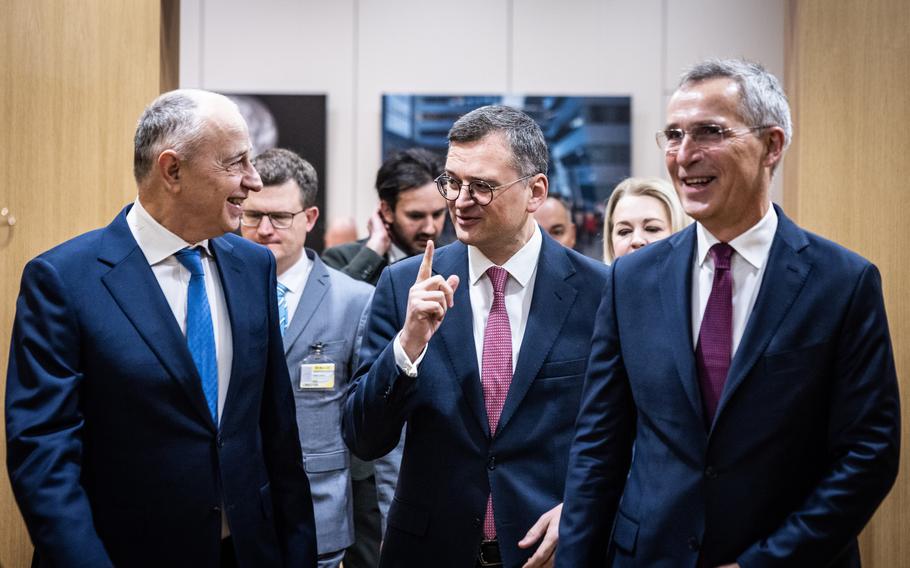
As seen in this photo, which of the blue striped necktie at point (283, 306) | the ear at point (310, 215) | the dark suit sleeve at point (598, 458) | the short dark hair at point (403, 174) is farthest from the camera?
the short dark hair at point (403, 174)

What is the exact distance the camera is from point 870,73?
380 centimetres

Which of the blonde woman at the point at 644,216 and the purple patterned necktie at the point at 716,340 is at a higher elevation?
the blonde woman at the point at 644,216

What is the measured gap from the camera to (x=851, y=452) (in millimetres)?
1837

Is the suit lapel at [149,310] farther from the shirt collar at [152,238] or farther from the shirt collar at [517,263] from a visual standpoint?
the shirt collar at [517,263]

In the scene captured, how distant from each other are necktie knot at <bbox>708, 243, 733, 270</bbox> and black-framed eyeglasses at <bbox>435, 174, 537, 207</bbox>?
24.3 inches

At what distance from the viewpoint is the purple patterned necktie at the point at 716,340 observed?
6.45 feet

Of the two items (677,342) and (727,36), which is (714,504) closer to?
(677,342)

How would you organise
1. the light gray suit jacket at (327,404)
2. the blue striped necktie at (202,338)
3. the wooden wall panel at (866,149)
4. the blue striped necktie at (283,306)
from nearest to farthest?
the blue striped necktie at (202,338), the light gray suit jacket at (327,404), the blue striped necktie at (283,306), the wooden wall panel at (866,149)

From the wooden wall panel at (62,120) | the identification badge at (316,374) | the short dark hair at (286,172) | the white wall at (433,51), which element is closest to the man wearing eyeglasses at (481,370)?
the identification badge at (316,374)

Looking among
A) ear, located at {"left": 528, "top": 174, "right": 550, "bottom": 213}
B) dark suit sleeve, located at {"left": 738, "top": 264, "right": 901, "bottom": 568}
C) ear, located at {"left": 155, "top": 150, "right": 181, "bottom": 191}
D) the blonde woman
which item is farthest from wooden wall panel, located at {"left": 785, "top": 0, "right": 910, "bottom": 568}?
ear, located at {"left": 155, "top": 150, "right": 181, "bottom": 191}

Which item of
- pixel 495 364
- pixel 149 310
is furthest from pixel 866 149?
pixel 149 310

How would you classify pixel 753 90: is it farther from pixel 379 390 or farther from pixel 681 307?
pixel 379 390

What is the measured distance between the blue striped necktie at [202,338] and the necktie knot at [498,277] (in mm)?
702

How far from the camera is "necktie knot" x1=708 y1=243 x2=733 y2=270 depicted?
201 cm
